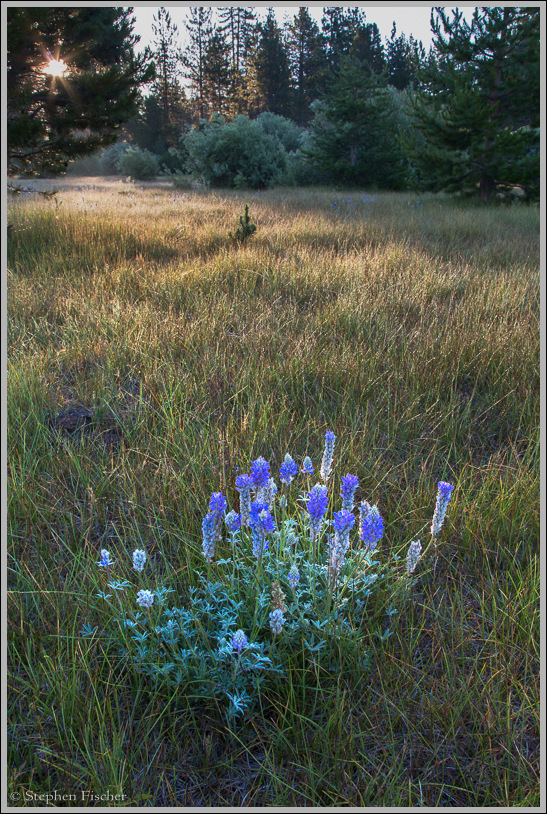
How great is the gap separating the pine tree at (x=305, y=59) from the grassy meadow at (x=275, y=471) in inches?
1535

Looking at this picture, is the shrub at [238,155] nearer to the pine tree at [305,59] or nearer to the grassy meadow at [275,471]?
the grassy meadow at [275,471]

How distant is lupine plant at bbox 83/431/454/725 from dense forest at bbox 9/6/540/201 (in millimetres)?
6894

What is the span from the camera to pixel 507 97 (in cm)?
1149

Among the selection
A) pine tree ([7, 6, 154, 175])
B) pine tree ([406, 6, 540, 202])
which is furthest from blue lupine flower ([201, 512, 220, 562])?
pine tree ([406, 6, 540, 202])

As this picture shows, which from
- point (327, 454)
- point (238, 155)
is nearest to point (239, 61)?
point (238, 155)

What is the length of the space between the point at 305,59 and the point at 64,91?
3881cm

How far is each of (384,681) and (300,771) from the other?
0.30 m

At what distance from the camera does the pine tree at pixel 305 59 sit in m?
34.9

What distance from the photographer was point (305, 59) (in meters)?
35.9

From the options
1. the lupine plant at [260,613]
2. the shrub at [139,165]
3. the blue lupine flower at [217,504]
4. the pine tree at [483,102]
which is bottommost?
the lupine plant at [260,613]

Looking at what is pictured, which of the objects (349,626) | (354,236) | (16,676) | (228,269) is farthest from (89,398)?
(354,236)

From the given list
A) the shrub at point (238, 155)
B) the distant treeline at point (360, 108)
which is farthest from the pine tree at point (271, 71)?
the shrub at point (238, 155)

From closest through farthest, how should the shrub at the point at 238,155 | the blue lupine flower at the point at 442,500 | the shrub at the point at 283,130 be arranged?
the blue lupine flower at the point at 442,500 → the shrub at the point at 238,155 → the shrub at the point at 283,130

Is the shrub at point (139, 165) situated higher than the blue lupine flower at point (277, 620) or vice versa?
the shrub at point (139, 165)
